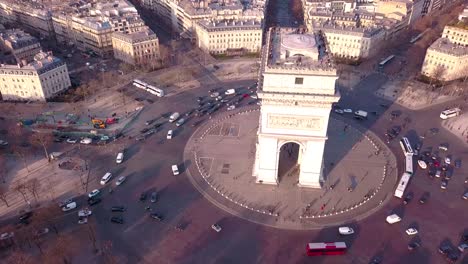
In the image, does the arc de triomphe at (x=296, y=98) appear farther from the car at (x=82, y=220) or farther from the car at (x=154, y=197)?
the car at (x=82, y=220)

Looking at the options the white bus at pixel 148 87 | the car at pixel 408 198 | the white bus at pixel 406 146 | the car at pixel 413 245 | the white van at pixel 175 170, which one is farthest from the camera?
the white bus at pixel 148 87

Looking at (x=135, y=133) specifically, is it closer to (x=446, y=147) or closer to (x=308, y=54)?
(x=308, y=54)

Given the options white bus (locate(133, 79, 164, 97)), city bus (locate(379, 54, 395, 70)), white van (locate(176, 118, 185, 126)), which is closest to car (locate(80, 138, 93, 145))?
white van (locate(176, 118, 185, 126))

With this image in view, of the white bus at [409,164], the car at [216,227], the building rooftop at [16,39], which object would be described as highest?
the building rooftop at [16,39]

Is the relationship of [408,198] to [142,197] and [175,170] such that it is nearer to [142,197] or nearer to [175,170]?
[175,170]

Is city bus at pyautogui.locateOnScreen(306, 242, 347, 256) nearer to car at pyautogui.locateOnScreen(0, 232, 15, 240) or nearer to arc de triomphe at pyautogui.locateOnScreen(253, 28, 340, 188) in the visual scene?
arc de triomphe at pyautogui.locateOnScreen(253, 28, 340, 188)

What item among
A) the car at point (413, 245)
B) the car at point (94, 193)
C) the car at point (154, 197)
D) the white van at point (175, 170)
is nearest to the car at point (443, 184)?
the car at point (413, 245)

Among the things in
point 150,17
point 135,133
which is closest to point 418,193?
point 135,133
